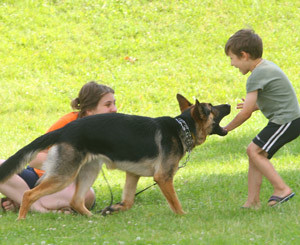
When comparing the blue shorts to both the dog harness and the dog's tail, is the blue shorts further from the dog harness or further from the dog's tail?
the dog harness

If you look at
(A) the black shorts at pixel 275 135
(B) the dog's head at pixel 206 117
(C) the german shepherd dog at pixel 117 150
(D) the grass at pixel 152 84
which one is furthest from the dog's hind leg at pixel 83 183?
(A) the black shorts at pixel 275 135

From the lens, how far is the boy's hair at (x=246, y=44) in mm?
6016

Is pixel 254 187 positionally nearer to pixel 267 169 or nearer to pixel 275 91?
pixel 267 169

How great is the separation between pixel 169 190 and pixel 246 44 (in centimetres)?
187

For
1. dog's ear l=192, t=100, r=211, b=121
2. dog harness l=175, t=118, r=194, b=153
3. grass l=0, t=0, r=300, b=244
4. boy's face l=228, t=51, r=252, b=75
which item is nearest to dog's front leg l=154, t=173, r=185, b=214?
grass l=0, t=0, r=300, b=244

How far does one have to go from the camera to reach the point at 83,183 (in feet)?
20.7

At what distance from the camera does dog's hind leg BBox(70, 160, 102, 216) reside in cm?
627

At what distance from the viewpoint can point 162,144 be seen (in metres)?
6.07

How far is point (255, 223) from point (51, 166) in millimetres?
2224

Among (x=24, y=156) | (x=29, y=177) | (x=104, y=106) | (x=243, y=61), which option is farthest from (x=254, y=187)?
(x=29, y=177)

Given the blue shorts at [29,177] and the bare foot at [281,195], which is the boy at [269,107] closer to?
the bare foot at [281,195]

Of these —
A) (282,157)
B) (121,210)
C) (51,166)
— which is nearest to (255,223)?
(121,210)

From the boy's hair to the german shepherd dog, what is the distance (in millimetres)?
781

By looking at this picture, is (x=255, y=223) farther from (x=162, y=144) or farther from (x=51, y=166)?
(x=51, y=166)
